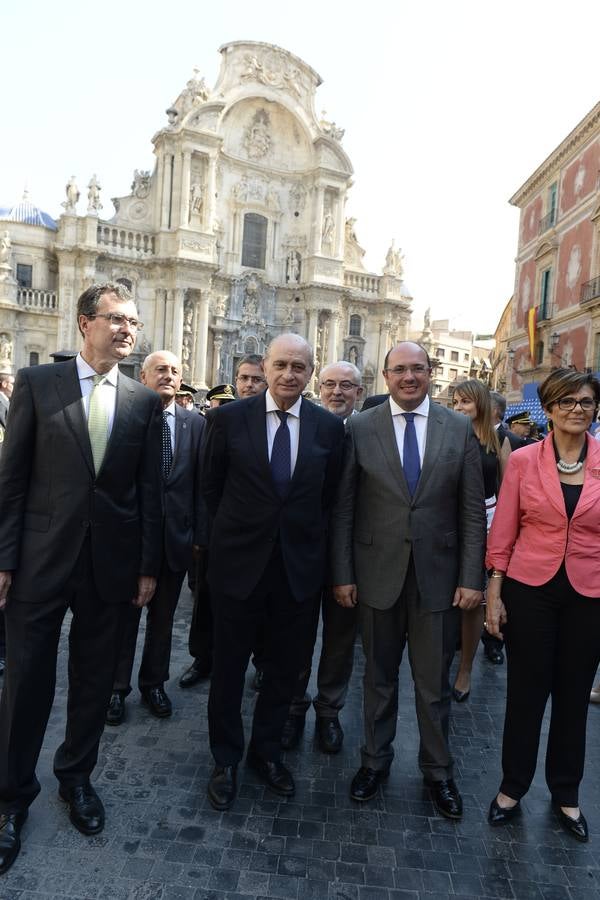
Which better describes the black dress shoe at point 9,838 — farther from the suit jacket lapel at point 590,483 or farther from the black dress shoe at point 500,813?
the suit jacket lapel at point 590,483

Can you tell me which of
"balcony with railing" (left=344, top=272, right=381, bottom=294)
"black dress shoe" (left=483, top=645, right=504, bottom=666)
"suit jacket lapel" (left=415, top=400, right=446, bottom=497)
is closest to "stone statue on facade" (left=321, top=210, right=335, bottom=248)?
"balcony with railing" (left=344, top=272, right=381, bottom=294)

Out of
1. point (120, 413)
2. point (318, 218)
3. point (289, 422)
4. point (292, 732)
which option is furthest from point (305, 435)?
point (318, 218)

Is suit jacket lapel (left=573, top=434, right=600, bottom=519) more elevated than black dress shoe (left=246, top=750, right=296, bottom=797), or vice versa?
suit jacket lapel (left=573, top=434, right=600, bottom=519)

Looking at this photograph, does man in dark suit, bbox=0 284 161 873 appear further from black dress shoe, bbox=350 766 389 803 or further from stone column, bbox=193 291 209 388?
stone column, bbox=193 291 209 388

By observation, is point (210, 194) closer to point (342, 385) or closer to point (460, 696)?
point (342, 385)

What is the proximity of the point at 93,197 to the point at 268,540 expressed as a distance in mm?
27092

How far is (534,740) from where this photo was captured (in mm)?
3205

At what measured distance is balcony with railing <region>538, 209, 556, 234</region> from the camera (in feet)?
79.4

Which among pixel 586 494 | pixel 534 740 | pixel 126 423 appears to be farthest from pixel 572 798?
pixel 126 423

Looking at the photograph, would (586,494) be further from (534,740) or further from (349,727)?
(349,727)

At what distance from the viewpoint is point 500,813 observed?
315 centimetres

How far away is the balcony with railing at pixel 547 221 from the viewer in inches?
952

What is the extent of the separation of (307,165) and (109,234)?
11.1 metres

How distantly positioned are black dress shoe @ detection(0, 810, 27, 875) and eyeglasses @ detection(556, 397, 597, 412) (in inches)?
133
